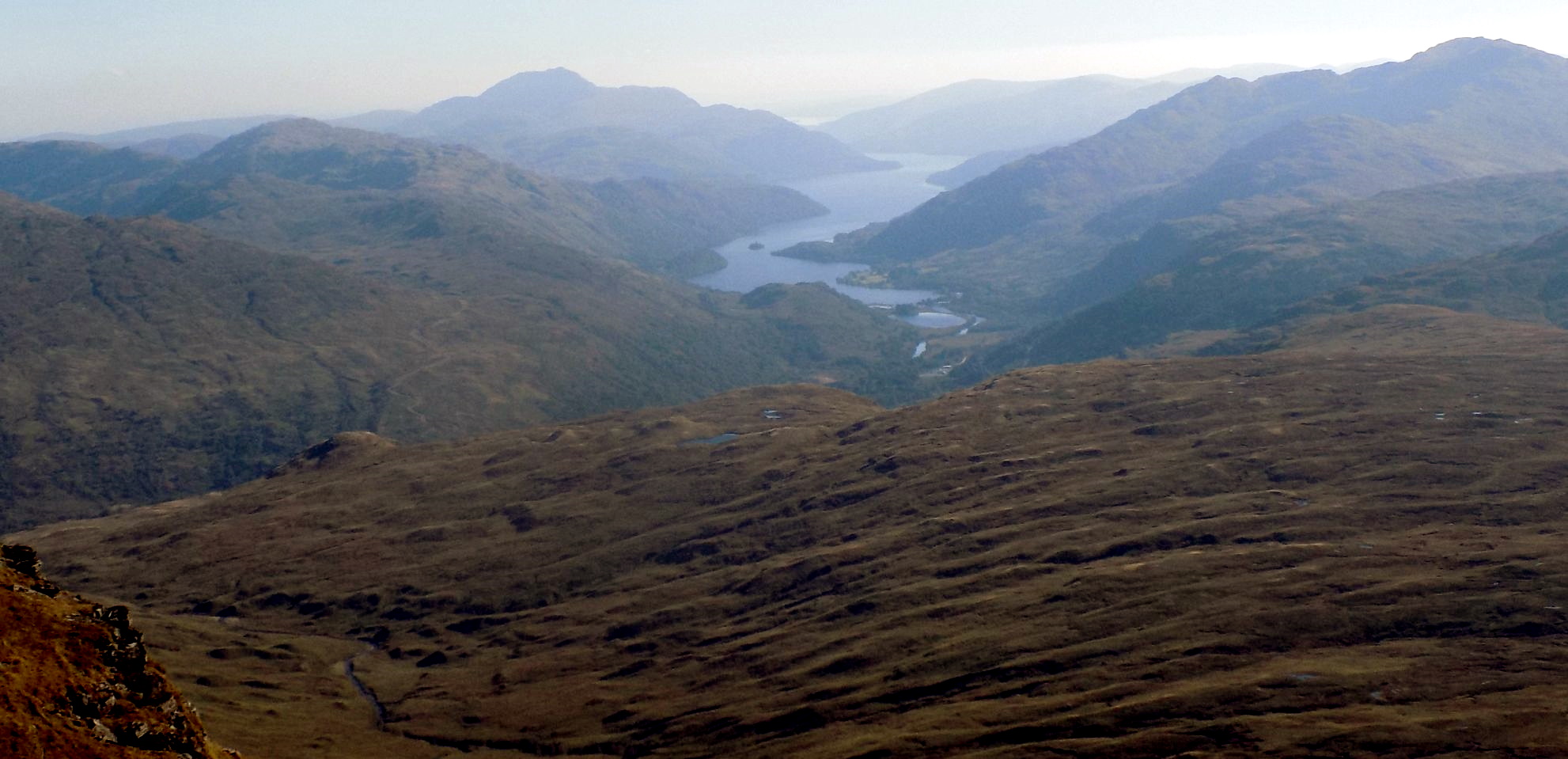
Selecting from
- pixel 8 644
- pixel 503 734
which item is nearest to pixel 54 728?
pixel 8 644

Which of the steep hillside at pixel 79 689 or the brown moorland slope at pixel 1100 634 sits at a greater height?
the steep hillside at pixel 79 689

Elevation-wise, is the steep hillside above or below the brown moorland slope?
above

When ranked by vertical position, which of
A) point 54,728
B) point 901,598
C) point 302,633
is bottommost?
point 302,633

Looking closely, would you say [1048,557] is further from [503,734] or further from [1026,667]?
[503,734]

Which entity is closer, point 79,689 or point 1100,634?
point 79,689

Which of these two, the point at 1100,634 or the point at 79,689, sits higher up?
the point at 79,689

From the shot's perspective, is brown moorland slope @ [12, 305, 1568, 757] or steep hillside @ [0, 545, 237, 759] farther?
brown moorland slope @ [12, 305, 1568, 757]

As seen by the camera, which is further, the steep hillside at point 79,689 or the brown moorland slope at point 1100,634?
the brown moorland slope at point 1100,634

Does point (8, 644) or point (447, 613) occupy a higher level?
point (8, 644)
